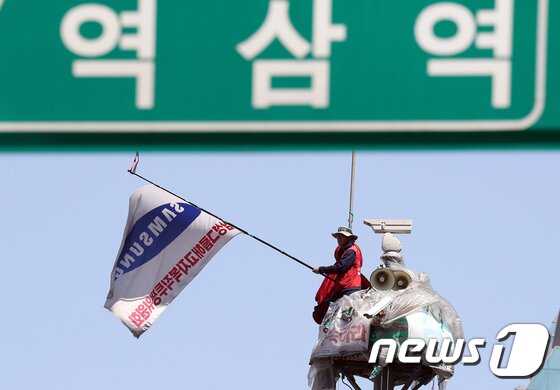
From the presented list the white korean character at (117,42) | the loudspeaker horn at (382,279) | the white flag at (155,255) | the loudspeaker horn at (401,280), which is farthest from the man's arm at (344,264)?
the white korean character at (117,42)

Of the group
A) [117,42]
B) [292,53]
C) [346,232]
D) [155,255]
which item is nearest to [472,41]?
[292,53]

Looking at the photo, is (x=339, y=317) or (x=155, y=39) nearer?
(x=155, y=39)

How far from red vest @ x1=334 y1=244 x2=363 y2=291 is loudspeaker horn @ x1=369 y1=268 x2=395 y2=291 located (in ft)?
0.85

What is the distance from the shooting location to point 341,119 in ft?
13.8

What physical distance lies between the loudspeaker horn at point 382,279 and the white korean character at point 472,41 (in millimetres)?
22202

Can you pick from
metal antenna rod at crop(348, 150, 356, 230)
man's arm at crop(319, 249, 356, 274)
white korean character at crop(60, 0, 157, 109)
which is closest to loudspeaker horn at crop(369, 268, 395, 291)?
man's arm at crop(319, 249, 356, 274)

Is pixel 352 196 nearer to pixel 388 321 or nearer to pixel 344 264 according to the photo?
pixel 388 321

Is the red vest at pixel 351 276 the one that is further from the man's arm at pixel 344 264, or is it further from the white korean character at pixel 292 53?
the white korean character at pixel 292 53

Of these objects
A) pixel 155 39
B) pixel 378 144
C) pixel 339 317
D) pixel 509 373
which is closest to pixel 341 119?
pixel 378 144

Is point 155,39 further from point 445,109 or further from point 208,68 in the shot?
point 445,109

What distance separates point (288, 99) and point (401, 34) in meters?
0.31

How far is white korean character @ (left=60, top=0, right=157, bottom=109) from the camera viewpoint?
4.28 metres

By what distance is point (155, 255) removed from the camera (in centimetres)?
2922

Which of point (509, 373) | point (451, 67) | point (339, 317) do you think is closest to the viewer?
point (451, 67)
